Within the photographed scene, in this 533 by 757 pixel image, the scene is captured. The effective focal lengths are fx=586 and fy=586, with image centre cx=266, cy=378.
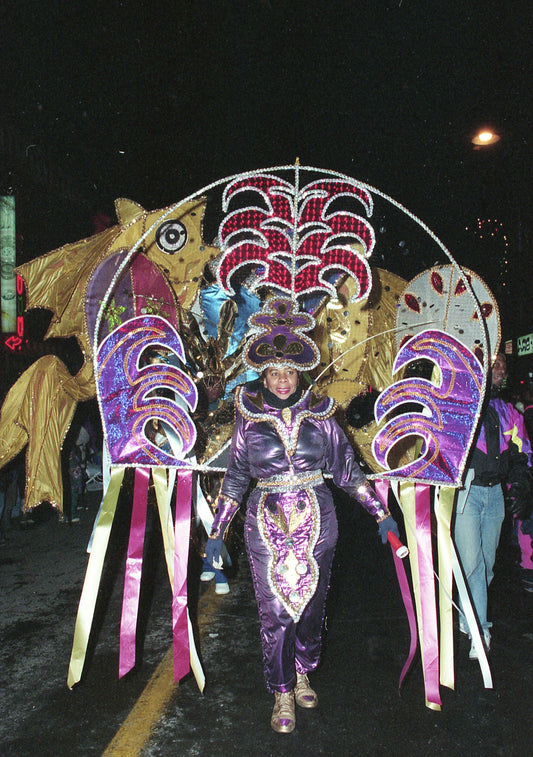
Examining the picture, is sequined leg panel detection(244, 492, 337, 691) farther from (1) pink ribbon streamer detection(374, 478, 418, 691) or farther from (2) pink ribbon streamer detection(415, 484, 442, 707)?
(2) pink ribbon streamer detection(415, 484, 442, 707)

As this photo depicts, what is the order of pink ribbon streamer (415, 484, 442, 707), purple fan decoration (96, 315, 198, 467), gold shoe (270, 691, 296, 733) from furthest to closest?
purple fan decoration (96, 315, 198, 467) < pink ribbon streamer (415, 484, 442, 707) < gold shoe (270, 691, 296, 733)

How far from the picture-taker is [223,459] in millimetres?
3742

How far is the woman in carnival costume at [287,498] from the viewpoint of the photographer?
3.13m

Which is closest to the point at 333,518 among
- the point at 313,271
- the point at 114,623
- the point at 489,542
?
the point at 489,542

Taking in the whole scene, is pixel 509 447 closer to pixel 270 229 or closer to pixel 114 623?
pixel 270 229

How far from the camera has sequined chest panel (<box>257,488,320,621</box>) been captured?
313 cm

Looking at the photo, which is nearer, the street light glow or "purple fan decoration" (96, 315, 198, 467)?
"purple fan decoration" (96, 315, 198, 467)

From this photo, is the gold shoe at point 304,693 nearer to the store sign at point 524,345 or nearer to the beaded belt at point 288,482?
the beaded belt at point 288,482

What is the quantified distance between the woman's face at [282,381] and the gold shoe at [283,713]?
1.60 m

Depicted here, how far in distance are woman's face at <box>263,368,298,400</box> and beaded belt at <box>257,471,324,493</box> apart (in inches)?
17.2

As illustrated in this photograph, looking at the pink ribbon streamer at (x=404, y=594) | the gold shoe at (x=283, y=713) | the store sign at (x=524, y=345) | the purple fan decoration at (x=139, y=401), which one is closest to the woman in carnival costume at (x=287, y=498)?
the gold shoe at (x=283, y=713)

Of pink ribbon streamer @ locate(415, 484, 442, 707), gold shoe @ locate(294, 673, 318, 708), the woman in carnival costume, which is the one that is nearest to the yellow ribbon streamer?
the woman in carnival costume

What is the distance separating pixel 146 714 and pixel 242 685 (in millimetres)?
606

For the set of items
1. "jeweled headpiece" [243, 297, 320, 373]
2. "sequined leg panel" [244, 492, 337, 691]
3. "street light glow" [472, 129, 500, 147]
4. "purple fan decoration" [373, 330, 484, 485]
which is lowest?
"sequined leg panel" [244, 492, 337, 691]
